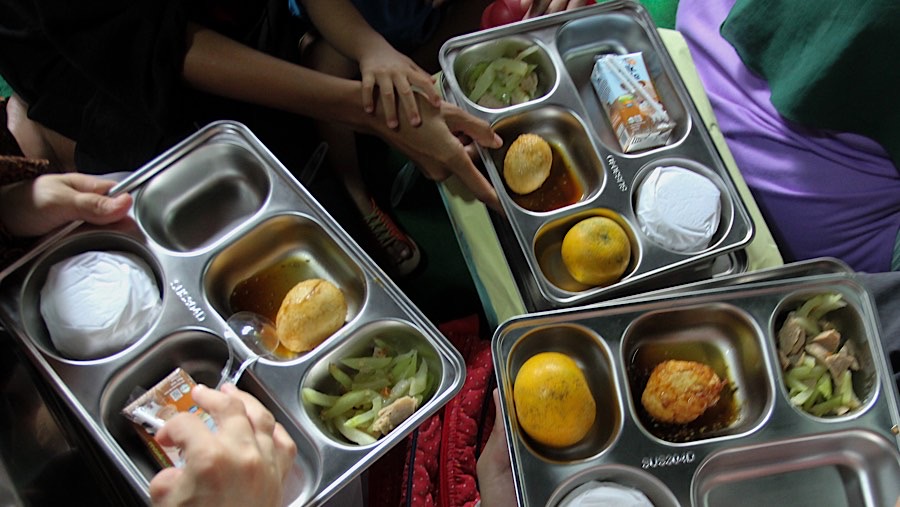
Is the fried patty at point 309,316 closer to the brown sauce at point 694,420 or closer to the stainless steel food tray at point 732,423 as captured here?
the stainless steel food tray at point 732,423

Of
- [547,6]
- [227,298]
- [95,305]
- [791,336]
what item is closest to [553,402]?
[791,336]

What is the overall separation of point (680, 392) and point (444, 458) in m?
0.51

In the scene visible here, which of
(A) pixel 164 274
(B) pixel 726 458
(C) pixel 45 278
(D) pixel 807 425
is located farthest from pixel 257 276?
(D) pixel 807 425

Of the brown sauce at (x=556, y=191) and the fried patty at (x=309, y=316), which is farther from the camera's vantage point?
the brown sauce at (x=556, y=191)

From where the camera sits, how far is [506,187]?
134 centimetres

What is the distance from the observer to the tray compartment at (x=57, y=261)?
3.54 ft

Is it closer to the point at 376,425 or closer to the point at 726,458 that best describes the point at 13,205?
the point at 376,425

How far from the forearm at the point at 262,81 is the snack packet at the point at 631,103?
58 cm

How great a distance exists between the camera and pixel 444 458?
1283 mm

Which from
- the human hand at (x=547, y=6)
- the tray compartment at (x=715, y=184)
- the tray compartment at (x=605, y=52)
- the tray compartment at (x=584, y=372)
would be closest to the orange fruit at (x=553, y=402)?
the tray compartment at (x=584, y=372)

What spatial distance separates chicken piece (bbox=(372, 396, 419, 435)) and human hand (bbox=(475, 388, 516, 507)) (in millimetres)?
165

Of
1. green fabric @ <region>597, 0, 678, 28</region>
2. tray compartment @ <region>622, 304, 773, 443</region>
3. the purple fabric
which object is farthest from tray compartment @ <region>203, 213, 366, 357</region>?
green fabric @ <region>597, 0, 678, 28</region>

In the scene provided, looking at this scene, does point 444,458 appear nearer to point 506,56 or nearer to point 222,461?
point 222,461

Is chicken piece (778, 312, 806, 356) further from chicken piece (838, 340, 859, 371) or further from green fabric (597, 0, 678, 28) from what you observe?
green fabric (597, 0, 678, 28)
